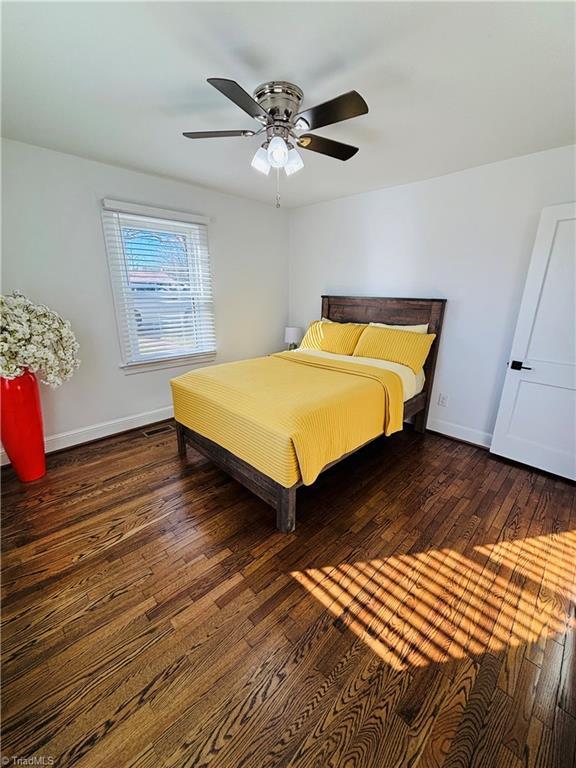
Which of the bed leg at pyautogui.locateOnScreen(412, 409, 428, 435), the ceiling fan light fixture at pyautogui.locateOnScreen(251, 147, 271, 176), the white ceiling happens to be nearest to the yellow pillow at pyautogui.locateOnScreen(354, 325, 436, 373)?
the bed leg at pyautogui.locateOnScreen(412, 409, 428, 435)

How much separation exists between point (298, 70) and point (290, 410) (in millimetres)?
1744

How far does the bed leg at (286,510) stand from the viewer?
179 cm

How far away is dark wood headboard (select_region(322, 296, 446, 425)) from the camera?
9.93ft

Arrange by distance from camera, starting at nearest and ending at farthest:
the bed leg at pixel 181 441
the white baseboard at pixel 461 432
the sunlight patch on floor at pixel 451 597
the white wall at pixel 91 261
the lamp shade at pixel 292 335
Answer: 1. the sunlight patch on floor at pixel 451 597
2. the white wall at pixel 91 261
3. the bed leg at pixel 181 441
4. the white baseboard at pixel 461 432
5. the lamp shade at pixel 292 335

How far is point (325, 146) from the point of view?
1776 mm

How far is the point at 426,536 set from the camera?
6.10 ft

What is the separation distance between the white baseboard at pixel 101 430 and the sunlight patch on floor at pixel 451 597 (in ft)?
7.93

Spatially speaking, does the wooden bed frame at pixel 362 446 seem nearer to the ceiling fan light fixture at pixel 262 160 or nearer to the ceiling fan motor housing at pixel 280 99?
the ceiling fan light fixture at pixel 262 160

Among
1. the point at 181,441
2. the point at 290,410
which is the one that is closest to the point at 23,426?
the point at 181,441

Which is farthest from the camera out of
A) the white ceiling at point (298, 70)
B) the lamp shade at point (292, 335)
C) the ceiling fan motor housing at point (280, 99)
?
the lamp shade at point (292, 335)

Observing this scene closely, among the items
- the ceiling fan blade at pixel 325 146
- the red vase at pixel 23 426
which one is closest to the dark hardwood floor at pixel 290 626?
the red vase at pixel 23 426

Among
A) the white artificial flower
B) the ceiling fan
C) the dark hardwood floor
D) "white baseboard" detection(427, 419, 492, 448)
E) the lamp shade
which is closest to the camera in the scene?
the dark hardwood floor

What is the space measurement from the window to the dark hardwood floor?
1.57 metres

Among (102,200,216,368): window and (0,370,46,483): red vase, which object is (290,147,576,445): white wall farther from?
(0,370,46,483): red vase
